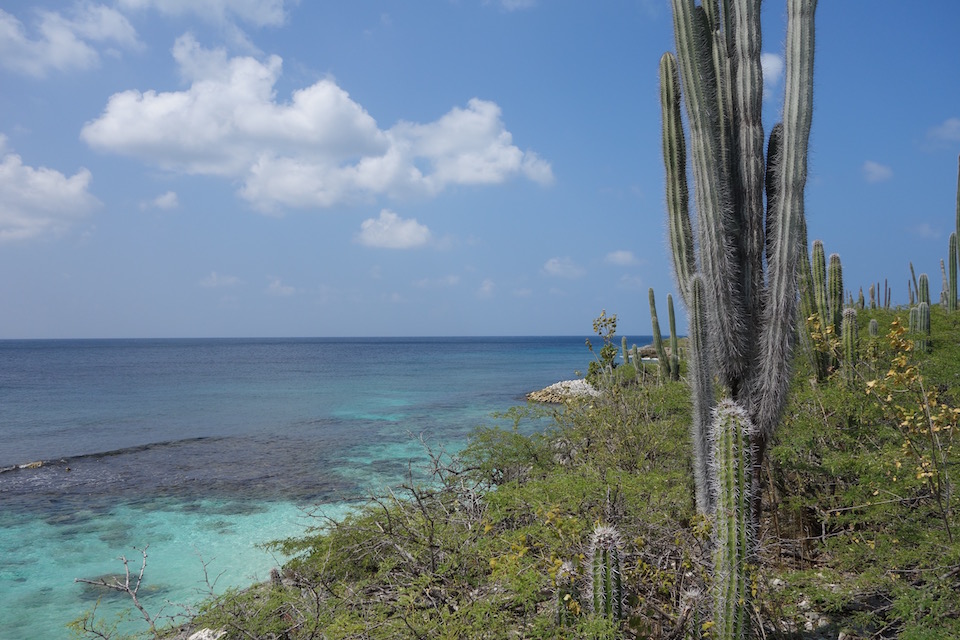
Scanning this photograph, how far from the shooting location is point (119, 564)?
26.8 feet

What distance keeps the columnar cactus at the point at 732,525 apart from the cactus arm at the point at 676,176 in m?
1.75

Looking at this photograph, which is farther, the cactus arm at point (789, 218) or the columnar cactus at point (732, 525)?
the cactus arm at point (789, 218)

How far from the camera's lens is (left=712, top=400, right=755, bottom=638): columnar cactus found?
117 inches

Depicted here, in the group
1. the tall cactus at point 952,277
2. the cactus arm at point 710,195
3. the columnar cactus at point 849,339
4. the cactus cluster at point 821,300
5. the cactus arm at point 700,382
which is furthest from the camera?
the tall cactus at point 952,277

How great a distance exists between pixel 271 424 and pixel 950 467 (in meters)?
18.9

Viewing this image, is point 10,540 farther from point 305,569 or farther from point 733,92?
point 733,92

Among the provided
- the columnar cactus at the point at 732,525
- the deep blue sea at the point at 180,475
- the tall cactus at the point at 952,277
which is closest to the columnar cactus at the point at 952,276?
the tall cactus at the point at 952,277

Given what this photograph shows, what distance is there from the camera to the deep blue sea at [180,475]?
7.73 m

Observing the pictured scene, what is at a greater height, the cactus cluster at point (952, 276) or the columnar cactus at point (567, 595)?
the cactus cluster at point (952, 276)

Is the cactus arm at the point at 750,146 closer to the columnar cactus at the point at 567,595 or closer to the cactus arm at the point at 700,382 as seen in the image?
the cactus arm at the point at 700,382

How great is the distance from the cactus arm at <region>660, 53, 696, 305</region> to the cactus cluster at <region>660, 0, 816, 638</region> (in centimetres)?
5

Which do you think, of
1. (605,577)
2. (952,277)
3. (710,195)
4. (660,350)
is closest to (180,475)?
(660,350)

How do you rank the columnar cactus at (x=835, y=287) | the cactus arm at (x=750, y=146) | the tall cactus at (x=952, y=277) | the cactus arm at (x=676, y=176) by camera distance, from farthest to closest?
the tall cactus at (x=952, y=277)
the columnar cactus at (x=835, y=287)
the cactus arm at (x=676, y=176)
the cactus arm at (x=750, y=146)

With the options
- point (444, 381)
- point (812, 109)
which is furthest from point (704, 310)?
point (444, 381)
